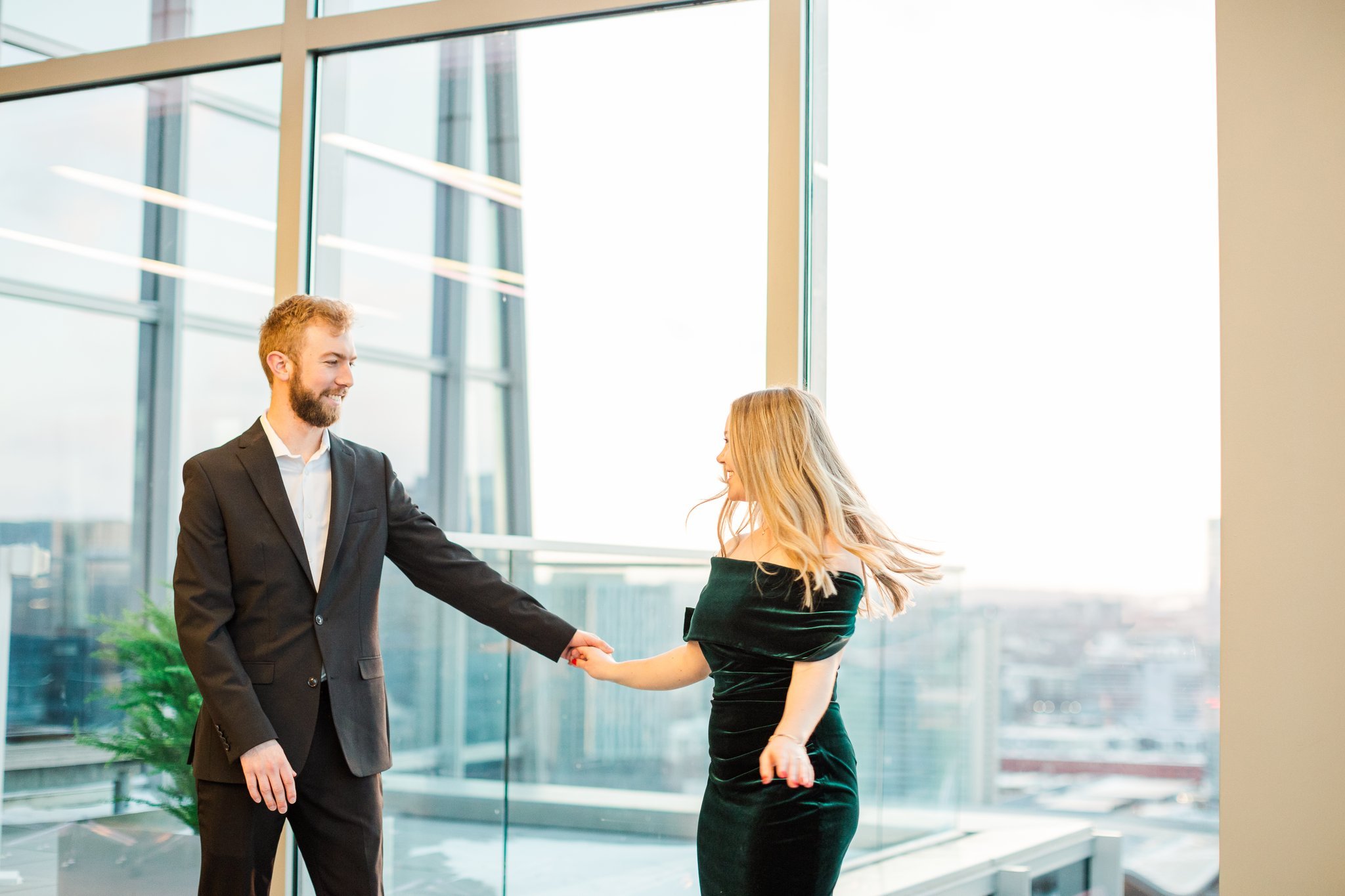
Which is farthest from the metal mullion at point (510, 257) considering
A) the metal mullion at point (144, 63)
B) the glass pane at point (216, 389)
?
the glass pane at point (216, 389)

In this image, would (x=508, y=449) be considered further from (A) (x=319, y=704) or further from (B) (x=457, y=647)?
(A) (x=319, y=704)

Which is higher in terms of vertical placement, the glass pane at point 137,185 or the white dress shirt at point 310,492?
the glass pane at point 137,185

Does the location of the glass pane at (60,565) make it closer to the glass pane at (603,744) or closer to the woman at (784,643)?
the glass pane at (603,744)

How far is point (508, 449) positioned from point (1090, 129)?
4977 mm

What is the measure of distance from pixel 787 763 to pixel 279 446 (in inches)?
51.1

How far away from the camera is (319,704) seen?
2.47 m

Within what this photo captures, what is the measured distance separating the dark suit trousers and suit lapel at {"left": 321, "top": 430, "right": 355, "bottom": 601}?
27 centimetres

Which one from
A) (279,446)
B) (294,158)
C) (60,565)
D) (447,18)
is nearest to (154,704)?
(60,565)

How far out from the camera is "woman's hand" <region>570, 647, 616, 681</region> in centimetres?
263

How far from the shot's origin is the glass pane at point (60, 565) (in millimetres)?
3824

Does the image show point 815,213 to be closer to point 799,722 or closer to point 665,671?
point 665,671

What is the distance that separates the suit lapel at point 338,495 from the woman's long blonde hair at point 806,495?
844mm

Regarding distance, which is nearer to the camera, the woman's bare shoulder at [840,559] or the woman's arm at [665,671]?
the woman's bare shoulder at [840,559]

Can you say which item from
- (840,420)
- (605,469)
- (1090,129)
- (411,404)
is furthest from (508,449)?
(1090,129)
